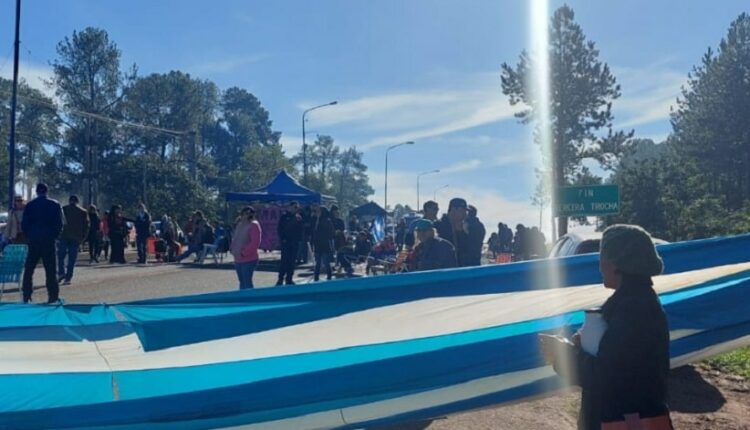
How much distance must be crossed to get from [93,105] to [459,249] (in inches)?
2572

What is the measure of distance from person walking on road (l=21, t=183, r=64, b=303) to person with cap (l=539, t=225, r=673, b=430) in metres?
10.2

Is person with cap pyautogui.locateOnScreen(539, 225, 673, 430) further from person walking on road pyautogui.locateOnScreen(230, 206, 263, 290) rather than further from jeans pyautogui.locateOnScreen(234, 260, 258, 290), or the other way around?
jeans pyautogui.locateOnScreen(234, 260, 258, 290)

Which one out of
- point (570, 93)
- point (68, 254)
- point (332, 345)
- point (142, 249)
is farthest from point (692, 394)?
point (570, 93)

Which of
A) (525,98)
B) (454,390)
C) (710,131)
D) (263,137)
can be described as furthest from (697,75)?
(263,137)

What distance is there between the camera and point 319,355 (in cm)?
383

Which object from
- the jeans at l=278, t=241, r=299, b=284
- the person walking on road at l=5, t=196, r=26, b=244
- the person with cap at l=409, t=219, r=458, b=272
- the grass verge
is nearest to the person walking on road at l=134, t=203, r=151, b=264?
the person walking on road at l=5, t=196, r=26, b=244

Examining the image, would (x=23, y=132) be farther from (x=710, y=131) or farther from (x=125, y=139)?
(x=710, y=131)

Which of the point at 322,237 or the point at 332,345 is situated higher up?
the point at 322,237

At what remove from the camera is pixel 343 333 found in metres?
4.51

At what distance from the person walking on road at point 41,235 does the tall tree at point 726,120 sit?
4673cm

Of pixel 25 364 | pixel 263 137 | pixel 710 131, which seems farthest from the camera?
pixel 263 137

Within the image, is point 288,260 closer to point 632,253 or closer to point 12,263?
point 12,263

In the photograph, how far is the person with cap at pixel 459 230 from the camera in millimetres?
8281

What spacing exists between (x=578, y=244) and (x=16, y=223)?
11.3m
